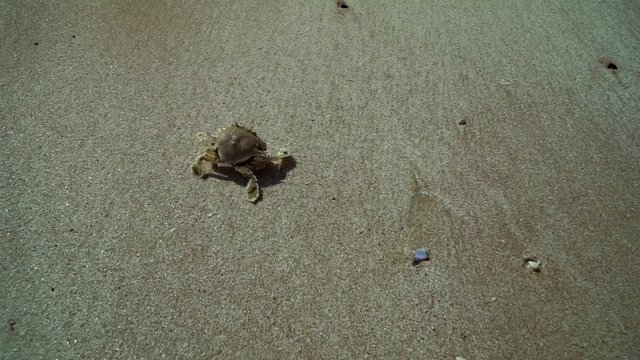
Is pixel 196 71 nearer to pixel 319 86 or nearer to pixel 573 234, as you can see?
pixel 319 86

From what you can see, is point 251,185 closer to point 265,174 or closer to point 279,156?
point 265,174

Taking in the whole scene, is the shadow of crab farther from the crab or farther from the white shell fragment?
the white shell fragment

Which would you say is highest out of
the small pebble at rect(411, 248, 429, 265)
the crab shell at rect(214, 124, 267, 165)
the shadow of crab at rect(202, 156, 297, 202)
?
the crab shell at rect(214, 124, 267, 165)

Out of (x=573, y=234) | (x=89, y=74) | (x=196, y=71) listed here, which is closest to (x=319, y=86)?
(x=196, y=71)

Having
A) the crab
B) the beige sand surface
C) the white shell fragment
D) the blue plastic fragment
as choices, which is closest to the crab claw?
the crab

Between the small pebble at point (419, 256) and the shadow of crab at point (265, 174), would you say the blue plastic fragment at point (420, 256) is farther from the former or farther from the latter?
the shadow of crab at point (265, 174)


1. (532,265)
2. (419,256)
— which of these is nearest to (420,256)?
(419,256)

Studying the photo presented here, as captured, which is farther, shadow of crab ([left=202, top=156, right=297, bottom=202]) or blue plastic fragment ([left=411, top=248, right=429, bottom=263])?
shadow of crab ([left=202, top=156, right=297, bottom=202])

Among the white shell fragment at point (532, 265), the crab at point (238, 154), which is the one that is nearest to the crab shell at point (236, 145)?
the crab at point (238, 154)
